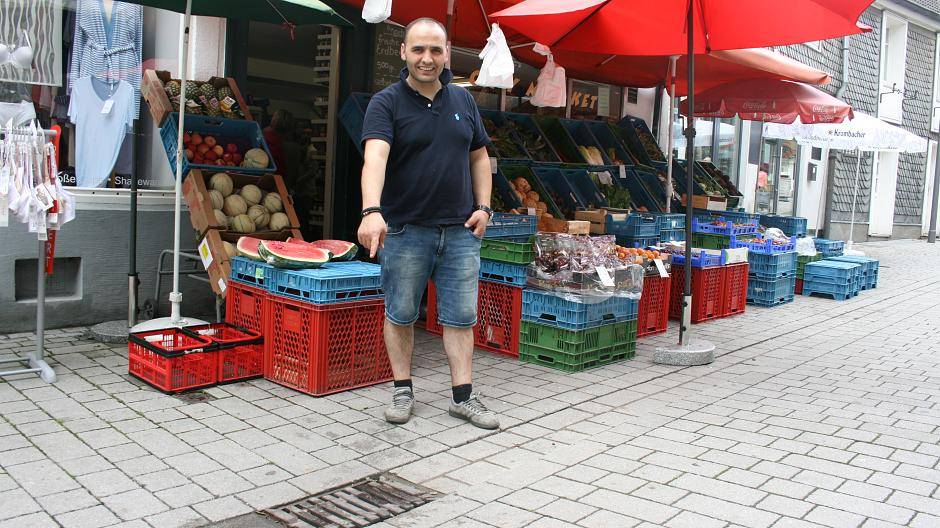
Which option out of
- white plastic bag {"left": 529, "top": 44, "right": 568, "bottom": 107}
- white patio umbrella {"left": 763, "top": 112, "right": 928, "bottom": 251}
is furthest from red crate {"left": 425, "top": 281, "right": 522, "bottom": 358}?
white patio umbrella {"left": 763, "top": 112, "right": 928, "bottom": 251}

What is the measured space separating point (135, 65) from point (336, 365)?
3702 mm

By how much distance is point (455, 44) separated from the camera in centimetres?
853

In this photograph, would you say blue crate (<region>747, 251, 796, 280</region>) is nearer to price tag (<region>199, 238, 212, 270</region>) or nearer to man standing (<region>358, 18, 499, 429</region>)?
man standing (<region>358, 18, 499, 429</region>)

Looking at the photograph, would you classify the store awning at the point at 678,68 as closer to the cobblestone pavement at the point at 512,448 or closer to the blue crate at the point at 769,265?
the blue crate at the point at 769,265

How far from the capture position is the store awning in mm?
9453

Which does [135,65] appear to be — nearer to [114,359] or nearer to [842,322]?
[114,359]

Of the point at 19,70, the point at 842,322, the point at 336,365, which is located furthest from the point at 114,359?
the point at 842,322

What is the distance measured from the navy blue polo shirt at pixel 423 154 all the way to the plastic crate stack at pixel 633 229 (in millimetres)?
3853

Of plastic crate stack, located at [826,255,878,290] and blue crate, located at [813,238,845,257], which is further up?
blue crate, located at [813,238,845,257]

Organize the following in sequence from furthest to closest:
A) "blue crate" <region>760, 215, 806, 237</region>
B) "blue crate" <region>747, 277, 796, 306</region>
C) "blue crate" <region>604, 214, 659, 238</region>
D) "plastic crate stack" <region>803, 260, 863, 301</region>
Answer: "blue crate" <region>760, 215, 806, 237</region>, "plastic crate stack" <region>803, 260, 863, 301</region>, "blue crate" <region>747, 277, 796, 306</region>, "blue crate" <region>604, 214, 659, 238</region>

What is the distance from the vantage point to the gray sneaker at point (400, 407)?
4.61 metres

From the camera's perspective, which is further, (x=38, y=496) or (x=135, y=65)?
(x=135, y=65)

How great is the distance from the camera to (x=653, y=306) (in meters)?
7.64

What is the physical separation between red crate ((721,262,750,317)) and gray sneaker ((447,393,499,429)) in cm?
485
